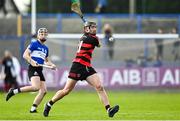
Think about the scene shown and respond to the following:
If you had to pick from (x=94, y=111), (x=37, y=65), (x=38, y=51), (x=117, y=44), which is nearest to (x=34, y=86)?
(x=37, y=65)

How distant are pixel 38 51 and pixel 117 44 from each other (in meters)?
16.6

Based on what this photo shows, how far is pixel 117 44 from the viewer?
38.2m

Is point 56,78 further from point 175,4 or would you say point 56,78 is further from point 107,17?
point 175,4

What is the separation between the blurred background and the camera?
120 feet

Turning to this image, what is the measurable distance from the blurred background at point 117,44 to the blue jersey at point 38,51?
12.8m

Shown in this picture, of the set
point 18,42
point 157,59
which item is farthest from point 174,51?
point 18,42

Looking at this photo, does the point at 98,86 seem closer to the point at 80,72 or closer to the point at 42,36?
the point at 80,72

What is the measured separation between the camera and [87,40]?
19.8 meters

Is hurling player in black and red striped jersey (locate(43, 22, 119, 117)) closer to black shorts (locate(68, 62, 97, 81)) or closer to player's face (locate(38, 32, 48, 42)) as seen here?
black shorts (locate(68, 62, 97, 81))

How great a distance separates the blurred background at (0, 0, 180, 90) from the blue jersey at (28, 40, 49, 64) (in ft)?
41.9

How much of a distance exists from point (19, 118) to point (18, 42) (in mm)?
18724

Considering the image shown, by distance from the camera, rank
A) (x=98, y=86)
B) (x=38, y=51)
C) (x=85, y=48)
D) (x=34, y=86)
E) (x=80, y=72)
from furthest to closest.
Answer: (x=38, y=51) → (x=34, y=86) → (x=85, y=48) → (x=80, y=72) → (x=98, y=86)


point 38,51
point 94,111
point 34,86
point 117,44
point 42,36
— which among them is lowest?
point 117,44

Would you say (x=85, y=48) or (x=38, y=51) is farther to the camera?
(x=38, y=51)
